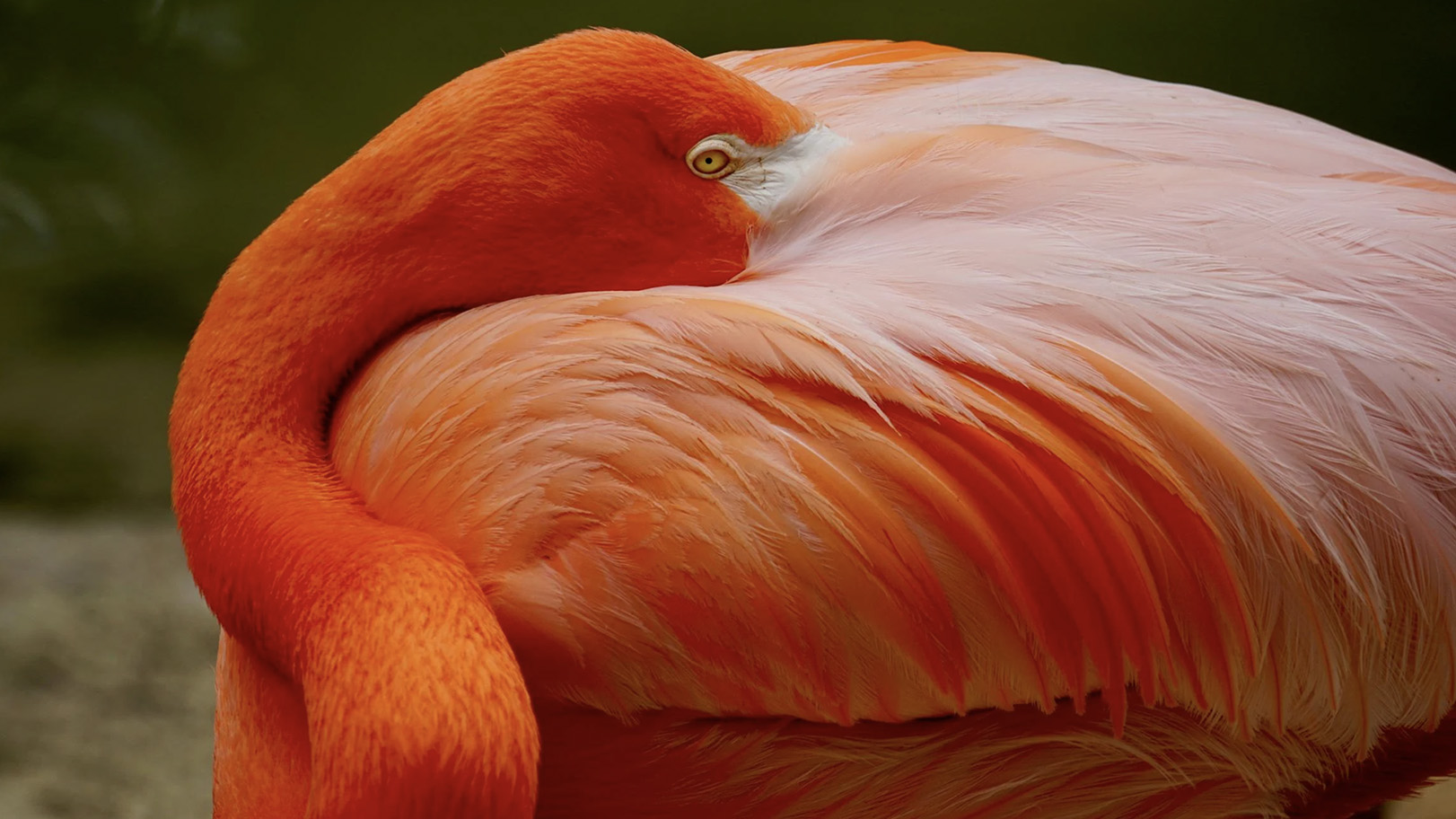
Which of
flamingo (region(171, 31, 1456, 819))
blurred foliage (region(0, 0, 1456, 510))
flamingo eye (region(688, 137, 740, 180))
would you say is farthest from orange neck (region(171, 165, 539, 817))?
blurred foliage (region(0, 0, 1456, 510))

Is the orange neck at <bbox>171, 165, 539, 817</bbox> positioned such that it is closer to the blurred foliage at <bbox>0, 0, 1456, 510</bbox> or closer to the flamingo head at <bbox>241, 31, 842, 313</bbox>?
the flamingo head at <bbox>241, 31, 842, 313</bbox>

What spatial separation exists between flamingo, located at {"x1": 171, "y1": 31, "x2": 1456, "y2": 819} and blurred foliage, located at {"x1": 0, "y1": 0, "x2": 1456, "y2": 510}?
0.85 meters

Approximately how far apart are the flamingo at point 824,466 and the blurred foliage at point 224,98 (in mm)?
853

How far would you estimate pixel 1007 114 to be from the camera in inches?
43.4

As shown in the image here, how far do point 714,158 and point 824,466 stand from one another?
1.12 ft

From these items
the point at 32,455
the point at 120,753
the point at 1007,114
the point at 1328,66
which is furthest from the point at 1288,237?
the point at 32,455

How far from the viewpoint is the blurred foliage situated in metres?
1.80

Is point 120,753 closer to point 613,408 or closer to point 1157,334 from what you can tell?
point 613,408

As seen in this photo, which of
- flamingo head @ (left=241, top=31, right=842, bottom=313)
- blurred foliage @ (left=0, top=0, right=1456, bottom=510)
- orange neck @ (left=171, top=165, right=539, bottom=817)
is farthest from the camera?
blurred foliage @ (left=0, top=0, right=1456, bottom=510)

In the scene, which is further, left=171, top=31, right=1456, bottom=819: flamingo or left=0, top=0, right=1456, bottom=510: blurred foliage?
left=0, top=0, right=1456, bottom=510: blurred foliage

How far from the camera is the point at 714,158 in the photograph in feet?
3.42

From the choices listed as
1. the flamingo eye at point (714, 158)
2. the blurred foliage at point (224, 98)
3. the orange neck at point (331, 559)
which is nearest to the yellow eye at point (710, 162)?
the flamingo eye at point (714, 158)

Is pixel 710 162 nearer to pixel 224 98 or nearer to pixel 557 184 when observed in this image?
pixel 557 184

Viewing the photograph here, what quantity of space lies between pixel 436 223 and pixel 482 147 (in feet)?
0.25
